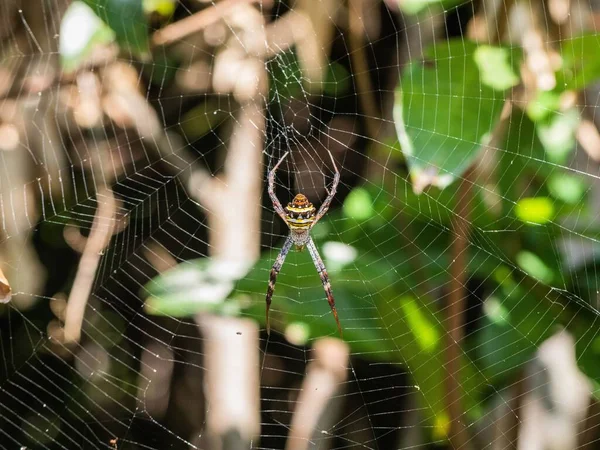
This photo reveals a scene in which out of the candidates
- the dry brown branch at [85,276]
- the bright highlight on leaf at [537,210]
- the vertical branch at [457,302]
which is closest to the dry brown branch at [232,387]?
the dry brown branch at [85,276]

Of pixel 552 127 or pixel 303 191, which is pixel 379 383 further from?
pixel 552 127

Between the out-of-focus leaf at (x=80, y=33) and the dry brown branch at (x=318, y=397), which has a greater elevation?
the out-of-focus leaf at (x=80, y=33)

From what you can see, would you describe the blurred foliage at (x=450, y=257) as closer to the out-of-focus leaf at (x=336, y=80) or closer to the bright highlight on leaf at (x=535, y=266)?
the bright highlight on leaf at (x=535, y=266)

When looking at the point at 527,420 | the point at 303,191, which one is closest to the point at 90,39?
the point at 303,191

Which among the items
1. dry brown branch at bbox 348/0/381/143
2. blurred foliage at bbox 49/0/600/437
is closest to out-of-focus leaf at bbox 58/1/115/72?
blurred foliage at bbox 49/0/600/437

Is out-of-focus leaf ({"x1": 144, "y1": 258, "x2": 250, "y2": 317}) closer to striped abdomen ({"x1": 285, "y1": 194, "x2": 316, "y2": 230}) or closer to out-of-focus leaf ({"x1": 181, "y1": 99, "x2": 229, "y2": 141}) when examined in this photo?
striped abdomen ({"x1": 285, "y1": 194, "x2": 316, "y2": 230})

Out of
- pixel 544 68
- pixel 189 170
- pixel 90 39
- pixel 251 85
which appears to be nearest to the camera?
pixel 544 68
